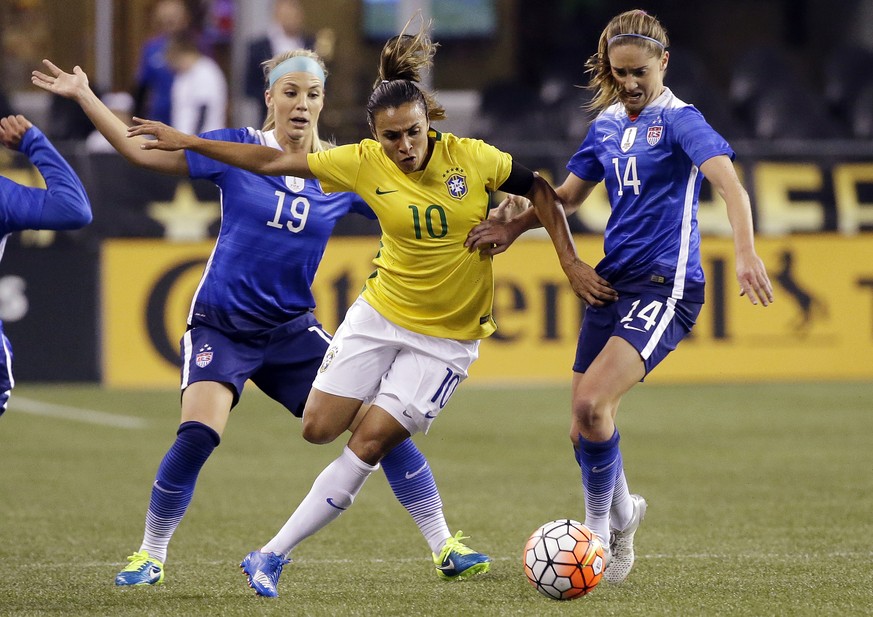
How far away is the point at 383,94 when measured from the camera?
5352 millimetres

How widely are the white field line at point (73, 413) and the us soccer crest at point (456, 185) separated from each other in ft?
19.7

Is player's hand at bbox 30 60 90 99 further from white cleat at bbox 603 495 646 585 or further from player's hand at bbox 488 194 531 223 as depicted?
white cleat at bbox 603 495 646 585

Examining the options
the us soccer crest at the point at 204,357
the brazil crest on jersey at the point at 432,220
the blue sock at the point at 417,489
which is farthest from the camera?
the blue sock at the point at 417,489

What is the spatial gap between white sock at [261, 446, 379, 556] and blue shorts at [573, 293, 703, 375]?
1064 mm

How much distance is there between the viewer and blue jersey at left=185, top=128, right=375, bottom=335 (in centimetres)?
597

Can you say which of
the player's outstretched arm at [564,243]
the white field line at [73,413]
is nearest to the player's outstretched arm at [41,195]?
the player's outstretched arm at [564,243]

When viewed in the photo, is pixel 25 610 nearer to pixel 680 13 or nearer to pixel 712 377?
pixel 712 377

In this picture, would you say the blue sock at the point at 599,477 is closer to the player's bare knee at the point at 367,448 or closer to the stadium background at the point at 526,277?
the player's bare knee at the point at 367,448

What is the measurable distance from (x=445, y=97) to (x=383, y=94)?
37.0ft

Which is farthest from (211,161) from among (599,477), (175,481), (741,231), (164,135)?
(741,231)

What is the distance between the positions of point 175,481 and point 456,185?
5.26 feet

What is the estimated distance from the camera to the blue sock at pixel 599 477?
566 centimetres

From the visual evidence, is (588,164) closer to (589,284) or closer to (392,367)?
(589,284)

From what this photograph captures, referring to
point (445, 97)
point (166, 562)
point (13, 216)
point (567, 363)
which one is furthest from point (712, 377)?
point (13, 216)
